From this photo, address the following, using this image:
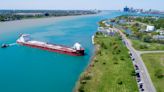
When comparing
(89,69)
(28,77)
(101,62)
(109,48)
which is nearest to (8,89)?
(28,77)

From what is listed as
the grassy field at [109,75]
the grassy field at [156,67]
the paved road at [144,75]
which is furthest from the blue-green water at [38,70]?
the grassy field at [156,67]

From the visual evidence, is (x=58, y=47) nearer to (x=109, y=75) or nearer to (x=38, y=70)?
(x=38, y=70)

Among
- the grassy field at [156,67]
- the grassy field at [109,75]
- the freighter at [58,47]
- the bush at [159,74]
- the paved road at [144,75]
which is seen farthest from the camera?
the freighter at [58,47]

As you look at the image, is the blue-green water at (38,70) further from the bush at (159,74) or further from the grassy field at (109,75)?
the bush at (159,74)

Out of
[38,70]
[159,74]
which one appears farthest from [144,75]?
[38,70]

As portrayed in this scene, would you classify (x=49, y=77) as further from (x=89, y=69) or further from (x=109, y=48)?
(x=109, y=48)
